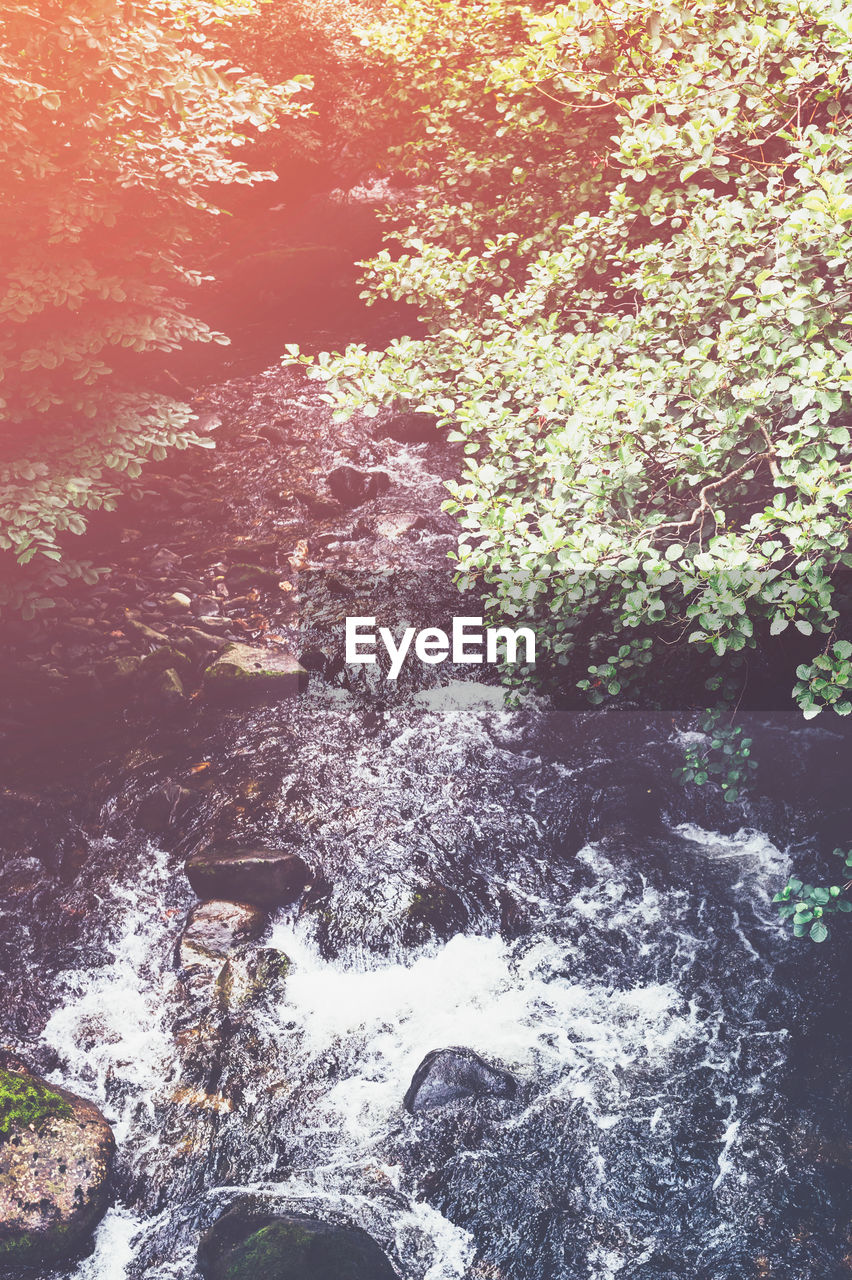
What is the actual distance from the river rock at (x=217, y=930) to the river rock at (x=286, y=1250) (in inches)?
78.1

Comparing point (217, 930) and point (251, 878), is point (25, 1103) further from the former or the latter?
point (251, 878)

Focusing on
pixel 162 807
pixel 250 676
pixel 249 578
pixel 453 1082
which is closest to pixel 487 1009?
pixel 453 1082

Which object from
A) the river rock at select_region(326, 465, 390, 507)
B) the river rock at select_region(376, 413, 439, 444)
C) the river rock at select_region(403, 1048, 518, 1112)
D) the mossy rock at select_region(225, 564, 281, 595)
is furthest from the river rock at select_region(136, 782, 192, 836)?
the river rock at select_region(376, 413, 439, 444)

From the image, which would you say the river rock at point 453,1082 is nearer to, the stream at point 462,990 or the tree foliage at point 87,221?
the stream at point 462,990

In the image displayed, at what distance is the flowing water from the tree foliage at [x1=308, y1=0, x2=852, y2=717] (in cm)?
218

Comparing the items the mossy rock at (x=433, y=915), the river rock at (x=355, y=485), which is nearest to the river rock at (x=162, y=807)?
A: the mossy rock at (x=433, y=915)

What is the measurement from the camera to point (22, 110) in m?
7.14

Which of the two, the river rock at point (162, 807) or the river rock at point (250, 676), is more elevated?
the river rock at point (250, 676)

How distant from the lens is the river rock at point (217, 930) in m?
6.62

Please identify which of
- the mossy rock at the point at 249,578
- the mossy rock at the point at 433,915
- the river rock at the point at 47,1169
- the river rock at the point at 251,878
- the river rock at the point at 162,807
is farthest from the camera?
the mossy rock at the point at 249,578

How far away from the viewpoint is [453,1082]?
18.9 feet

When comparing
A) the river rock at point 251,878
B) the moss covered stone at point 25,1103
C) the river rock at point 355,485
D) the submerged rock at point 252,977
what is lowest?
the moss covered stone at point 25,1103

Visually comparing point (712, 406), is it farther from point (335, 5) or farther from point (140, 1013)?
point (335, 5)

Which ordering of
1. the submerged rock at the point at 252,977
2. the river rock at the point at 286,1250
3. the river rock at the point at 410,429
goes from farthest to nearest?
the river rock at the point at 410,429 < the submerged rock at the point at 252,977 < the river rock at the point at 286,1250
